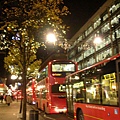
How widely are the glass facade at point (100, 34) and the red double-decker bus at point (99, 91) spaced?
3414 cm

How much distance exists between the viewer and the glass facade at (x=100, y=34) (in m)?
52.0

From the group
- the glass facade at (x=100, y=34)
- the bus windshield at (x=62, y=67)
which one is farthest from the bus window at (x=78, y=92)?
the glass facade at (x=100, y=34)

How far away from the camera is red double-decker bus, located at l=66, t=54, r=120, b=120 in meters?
8.03

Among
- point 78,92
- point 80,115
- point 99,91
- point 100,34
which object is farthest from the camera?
point 100,34

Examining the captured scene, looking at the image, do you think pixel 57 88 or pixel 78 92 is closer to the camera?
pixel 78 92

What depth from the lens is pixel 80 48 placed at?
77.3m

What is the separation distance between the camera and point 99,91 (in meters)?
9.32

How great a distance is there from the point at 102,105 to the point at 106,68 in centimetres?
141

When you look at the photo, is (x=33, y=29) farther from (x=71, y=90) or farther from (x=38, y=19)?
(x=71, y=90)

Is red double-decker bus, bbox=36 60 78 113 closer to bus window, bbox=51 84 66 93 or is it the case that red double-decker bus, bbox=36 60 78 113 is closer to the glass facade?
bus window, bbox=51 84 66 93

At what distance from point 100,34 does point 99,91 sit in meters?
53.2

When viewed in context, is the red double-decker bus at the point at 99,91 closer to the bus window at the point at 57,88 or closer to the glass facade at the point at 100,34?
the bus window at the point at 57,88

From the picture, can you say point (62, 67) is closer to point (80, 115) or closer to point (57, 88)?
point (57, 88)

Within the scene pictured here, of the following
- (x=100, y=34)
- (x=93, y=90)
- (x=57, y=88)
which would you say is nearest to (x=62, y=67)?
(x=57, y=88)
